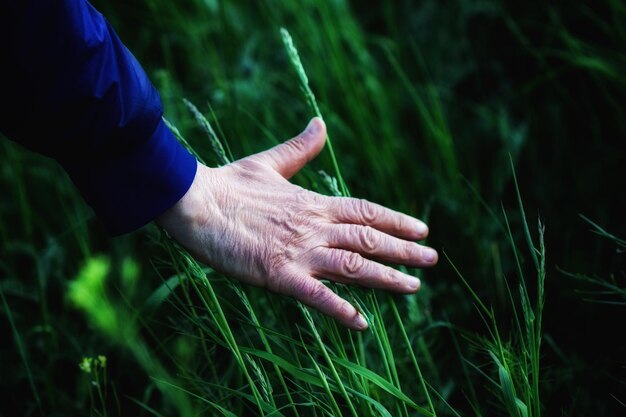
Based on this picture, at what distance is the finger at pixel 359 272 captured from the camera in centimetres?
136

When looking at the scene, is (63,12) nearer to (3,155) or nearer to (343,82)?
(343,82)

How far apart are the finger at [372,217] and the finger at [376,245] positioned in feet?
0.14

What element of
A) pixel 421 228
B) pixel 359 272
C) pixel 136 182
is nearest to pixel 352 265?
pixel 359 272

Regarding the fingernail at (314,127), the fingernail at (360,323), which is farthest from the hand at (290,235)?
the fingernail at (314,127)

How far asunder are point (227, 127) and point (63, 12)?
1.14 metres

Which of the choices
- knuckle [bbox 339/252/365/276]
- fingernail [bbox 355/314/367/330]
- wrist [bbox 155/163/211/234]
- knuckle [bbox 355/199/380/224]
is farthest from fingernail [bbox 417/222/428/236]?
wrist [bbox 155/163/211/234]

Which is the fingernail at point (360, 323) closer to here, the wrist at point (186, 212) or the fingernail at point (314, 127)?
the wrist at point (186, 212)

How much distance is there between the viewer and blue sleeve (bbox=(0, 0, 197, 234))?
1.21 m

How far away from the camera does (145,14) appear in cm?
253

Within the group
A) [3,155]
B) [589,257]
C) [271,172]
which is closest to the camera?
[271,172]

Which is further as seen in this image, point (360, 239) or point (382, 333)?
point (360, 239)

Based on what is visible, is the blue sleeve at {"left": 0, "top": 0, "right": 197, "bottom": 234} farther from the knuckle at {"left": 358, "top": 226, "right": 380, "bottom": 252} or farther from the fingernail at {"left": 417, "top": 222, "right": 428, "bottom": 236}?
the fingernail at {"left": 417, "top": 222, "right": 428, "bottom": 236}

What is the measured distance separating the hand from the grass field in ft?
0.18

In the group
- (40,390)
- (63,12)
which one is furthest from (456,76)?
(40,390)
